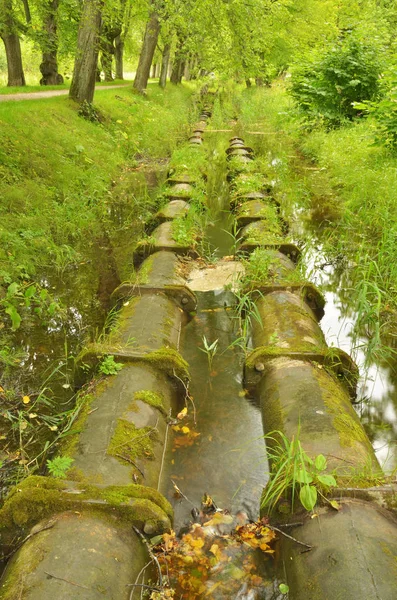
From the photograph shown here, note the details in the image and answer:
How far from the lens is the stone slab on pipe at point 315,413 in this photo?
8.41ft

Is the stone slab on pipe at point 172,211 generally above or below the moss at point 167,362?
above

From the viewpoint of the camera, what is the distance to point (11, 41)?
541 inches

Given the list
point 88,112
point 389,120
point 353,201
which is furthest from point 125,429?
point 88,112

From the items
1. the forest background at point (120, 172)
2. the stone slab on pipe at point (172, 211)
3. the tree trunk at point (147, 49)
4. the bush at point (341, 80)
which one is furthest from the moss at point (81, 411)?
the tree trunk at point (147, 49)

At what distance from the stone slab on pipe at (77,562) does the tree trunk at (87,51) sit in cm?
1017

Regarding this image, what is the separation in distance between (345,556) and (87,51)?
11.5m

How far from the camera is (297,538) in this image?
87.9 inches

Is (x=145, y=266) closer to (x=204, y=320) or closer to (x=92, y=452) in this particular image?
(x=204, y=320)

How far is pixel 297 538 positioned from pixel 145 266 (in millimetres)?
3371

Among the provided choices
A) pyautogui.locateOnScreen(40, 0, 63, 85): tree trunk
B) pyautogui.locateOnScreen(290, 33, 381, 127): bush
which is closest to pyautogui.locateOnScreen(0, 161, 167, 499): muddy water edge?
pyautogui.locateOnScreen(290, 33, 381, 127): bush

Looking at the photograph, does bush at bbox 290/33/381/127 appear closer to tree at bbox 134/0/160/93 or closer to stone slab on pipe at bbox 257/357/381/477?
tree at bbox 134/0/160/93

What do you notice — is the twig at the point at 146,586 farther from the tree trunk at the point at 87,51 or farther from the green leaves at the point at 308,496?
the tree trunk at the point at 87,51

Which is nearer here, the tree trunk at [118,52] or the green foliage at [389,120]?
the green foliage at [389,120]

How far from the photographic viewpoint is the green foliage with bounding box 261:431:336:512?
222 cm
